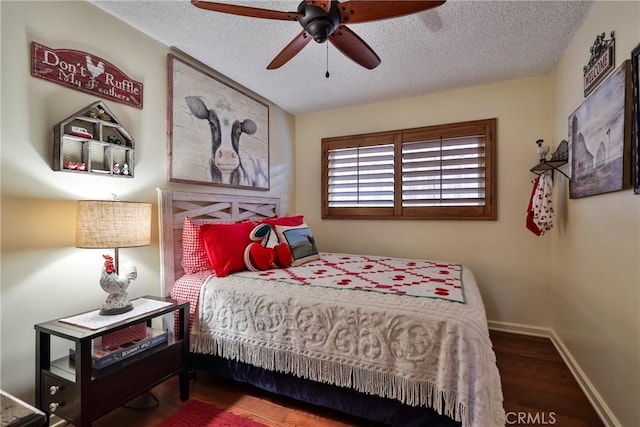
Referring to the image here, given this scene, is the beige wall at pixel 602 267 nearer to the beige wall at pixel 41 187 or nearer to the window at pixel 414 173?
the window at pixel 414 173

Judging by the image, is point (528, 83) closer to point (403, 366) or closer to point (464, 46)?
point (464, 46)

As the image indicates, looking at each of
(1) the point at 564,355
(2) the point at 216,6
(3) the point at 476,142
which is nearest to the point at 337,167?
(3) the point at 476,142

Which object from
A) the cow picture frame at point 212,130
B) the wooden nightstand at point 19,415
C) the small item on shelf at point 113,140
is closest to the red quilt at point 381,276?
the cow picture frame at point 212,130

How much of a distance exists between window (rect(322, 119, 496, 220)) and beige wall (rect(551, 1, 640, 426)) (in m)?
0.67

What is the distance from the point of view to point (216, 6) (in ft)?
4.75

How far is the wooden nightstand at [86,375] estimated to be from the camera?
4.37 ft

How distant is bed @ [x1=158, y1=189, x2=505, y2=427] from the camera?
136 cm

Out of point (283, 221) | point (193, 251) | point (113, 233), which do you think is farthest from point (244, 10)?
point (283, 221)

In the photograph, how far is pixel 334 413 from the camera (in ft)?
5.74

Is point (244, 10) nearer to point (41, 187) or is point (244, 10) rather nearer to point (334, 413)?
point (41, 187)

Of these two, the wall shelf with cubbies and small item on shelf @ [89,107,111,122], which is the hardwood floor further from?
small item on shelf @ [89,107,111,122]

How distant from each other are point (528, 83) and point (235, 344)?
3.52 meters

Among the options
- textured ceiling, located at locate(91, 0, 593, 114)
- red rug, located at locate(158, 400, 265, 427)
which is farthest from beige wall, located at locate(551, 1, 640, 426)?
red rug, located at locate(158, 400, 265, 427)

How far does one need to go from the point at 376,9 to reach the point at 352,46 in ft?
1.17
